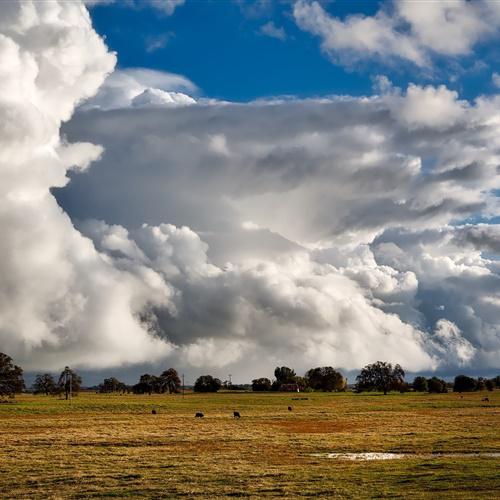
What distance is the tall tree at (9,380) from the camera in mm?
162875

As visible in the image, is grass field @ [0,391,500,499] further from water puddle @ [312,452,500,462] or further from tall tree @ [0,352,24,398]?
tall tree @ [0,352,24,398]

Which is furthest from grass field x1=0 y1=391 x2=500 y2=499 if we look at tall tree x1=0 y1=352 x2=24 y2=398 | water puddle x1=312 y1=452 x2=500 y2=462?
tall tree x1=0 y1=352 x2=24 y2=398

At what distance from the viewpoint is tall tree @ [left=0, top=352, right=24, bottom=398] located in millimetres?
162875

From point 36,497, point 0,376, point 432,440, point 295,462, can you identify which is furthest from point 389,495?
point 0,376

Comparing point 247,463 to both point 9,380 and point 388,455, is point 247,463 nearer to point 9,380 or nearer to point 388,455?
point 388,455

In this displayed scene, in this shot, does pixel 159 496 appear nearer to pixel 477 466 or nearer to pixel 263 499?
pixel 263 499

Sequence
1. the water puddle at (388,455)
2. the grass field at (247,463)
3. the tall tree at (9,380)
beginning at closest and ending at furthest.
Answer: the grass field at (247,463) < the water puddle at (388,455) < the tall tree at (9,380)

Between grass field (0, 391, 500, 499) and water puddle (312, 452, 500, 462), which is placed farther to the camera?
water puddle (312, 452, 500, 462)

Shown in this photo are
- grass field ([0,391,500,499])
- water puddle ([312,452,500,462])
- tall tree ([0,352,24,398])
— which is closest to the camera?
grass field ([0,391,500,499])

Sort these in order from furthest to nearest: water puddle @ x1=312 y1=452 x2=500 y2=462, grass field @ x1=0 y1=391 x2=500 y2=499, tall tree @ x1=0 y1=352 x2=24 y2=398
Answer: tall tree @ x1=0 y1=352 x2=24 y2=398 → water puddle @ x1=312 y1=452 x2=500 y2=462 → grass field @ x1=0 y1=391 x2=500 y2=499

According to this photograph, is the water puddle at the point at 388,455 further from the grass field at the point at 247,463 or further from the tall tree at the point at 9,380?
the tall tree at the point at 9,380

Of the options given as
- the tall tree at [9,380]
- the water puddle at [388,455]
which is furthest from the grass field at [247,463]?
the tall tree at [9,380]

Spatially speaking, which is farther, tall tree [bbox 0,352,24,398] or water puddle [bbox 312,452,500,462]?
tall tree [bbox 0,352,24,398]

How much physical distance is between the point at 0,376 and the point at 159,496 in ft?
488
